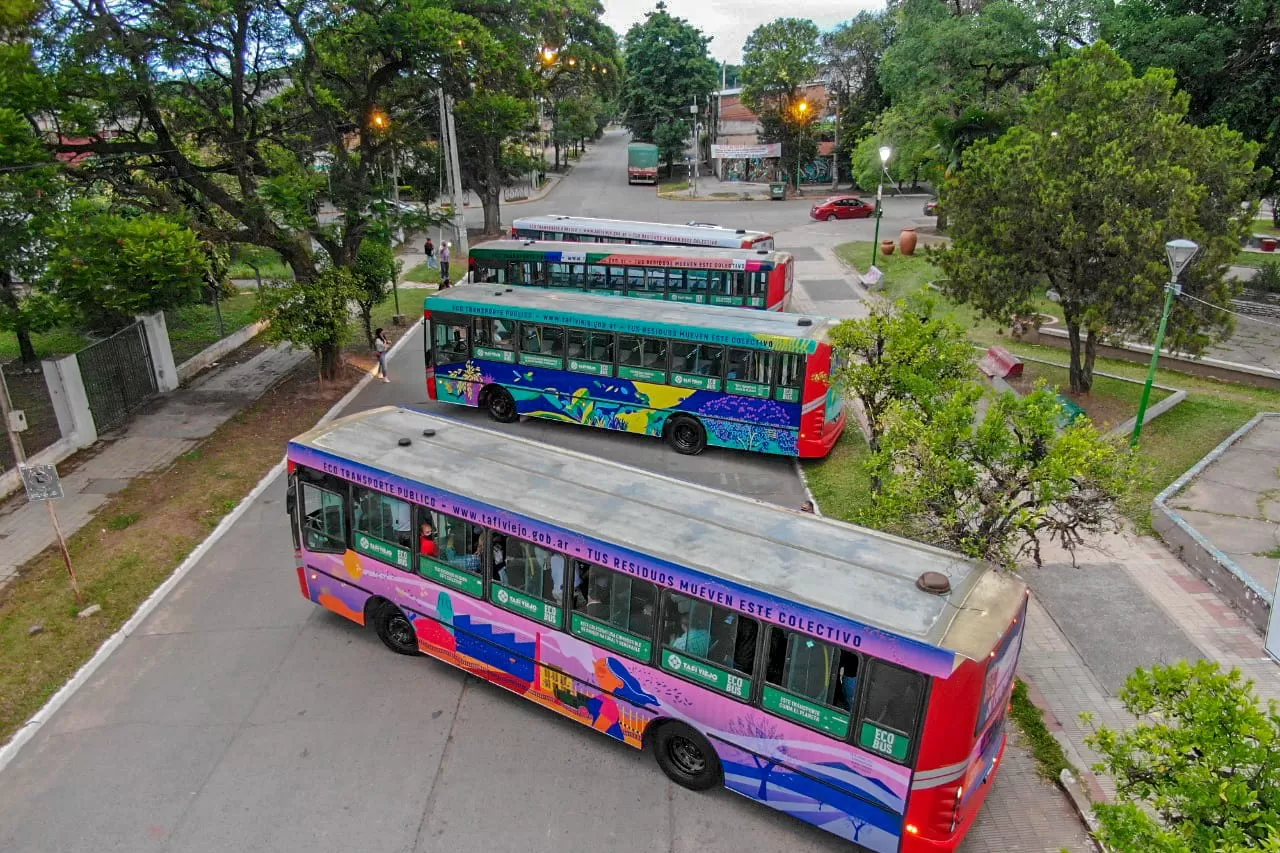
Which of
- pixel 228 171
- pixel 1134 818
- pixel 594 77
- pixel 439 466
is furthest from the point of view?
pixel 594 77

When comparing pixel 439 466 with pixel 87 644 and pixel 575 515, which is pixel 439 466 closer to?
pixel 575 515

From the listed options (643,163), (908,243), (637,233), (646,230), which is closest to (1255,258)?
(908,243)

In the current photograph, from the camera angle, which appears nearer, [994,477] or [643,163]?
[994,477]

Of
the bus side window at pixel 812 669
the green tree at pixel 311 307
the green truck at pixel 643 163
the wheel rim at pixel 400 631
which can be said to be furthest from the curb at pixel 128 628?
the green truck at pixel 643 163

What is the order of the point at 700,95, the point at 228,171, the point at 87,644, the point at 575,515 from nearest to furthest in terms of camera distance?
the point at 575,515, the point at 87,644, the point at 228,171, the point at 700,95

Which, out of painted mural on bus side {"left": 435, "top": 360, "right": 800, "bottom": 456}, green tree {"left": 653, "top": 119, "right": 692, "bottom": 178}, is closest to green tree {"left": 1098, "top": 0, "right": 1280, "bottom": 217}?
painted mural on bus side {"left": 435, "top": 360, "right": 800, "bottom": 456}


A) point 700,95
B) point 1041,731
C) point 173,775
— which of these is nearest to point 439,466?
point 173,775

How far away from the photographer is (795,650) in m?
A: 7.35

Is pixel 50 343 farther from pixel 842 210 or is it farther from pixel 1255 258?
pixel 1255 258

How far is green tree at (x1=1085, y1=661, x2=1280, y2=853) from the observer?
4.65 m

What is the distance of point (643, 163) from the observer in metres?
59.2

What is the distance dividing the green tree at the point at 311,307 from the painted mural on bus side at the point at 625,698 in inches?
373

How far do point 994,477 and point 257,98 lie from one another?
61.2 feet

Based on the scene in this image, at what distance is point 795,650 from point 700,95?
6110 centimetres
